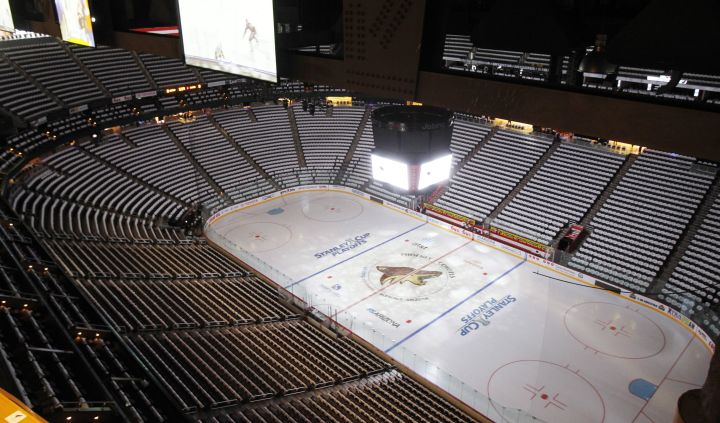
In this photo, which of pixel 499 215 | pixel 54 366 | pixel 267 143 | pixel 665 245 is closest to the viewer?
pixel 54 366

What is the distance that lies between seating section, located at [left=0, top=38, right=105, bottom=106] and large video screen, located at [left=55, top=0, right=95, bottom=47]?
67.3ft

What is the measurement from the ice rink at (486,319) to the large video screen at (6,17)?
10.5 meters

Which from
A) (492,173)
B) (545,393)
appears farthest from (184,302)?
(492,173)

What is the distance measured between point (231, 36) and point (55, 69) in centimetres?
2645

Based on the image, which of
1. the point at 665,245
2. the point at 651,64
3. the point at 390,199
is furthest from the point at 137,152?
the point at 651,64

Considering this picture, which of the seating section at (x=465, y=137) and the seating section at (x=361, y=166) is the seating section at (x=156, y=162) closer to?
the seating section at (x=361, y=166)

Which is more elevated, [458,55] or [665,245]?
[458,55]

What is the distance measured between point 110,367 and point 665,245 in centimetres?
1978

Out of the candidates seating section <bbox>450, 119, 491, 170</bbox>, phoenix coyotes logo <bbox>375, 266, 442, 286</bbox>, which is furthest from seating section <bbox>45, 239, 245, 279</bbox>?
seating section <bbox>450, 119, 491, 170</bbox>

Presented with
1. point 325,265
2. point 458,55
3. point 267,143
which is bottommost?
point 325,265

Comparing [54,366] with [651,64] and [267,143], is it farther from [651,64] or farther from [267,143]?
[267,143]

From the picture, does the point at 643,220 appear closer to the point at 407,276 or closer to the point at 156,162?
the point at 407,276

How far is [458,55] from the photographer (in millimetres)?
24922

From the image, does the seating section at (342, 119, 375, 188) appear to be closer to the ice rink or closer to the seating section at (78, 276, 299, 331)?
the ice rink
